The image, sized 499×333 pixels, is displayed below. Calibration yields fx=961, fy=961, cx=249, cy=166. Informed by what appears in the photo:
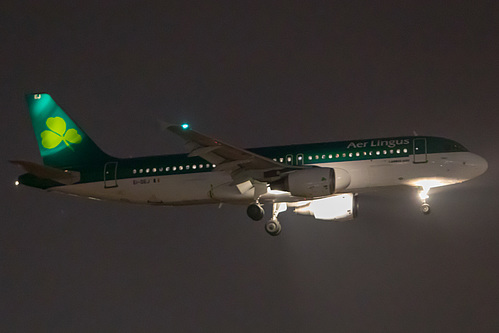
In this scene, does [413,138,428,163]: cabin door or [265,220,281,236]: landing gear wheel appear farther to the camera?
[265,220,281,236]: landing gear wheel

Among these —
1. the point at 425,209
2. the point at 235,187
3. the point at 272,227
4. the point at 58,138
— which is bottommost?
the point at 272,227

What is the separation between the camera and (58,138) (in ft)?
169

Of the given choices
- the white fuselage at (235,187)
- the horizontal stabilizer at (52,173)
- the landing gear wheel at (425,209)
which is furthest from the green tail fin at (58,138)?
the landing gear wheel at (425,209)

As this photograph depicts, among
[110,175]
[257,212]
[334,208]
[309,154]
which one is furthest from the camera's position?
[334,208]

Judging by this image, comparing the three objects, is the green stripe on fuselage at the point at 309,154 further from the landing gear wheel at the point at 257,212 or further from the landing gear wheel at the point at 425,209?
the landing gear wheel at the point at 425,209

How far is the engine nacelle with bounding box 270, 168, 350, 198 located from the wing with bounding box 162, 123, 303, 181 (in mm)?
750

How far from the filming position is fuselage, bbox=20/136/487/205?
148ft

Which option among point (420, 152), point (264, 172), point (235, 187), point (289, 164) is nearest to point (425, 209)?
point (420, 152)

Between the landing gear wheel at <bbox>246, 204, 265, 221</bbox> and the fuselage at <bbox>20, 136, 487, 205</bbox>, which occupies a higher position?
the fuselage at <bbox>20, 136, 487, 205</bbox>

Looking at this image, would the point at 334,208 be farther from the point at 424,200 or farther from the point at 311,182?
the point at 311,182

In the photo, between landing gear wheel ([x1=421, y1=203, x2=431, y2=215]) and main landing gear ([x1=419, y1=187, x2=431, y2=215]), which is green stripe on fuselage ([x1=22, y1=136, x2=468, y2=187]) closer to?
main landing gear ([x1=419, y1=187, x2=431, y2=215])

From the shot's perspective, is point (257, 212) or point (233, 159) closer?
point (233, 159)

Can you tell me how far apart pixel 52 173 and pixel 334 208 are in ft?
47.4

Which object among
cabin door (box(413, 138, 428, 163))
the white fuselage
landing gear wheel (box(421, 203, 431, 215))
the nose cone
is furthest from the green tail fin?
the nose cone
